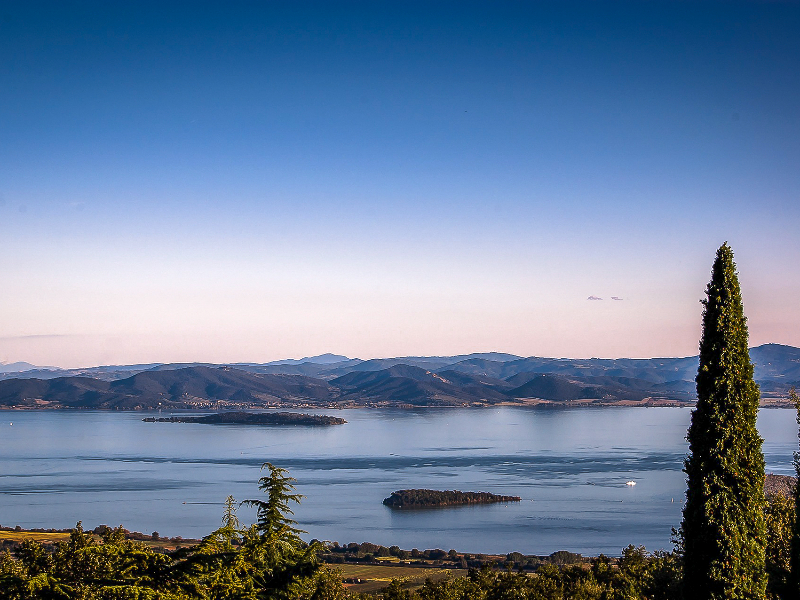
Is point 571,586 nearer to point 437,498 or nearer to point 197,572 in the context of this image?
point 197,572

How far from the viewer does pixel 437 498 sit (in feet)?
210

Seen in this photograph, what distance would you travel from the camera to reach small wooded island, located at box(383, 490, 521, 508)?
205 ft

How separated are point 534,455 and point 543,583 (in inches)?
3244

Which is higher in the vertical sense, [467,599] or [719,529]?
[719,529]

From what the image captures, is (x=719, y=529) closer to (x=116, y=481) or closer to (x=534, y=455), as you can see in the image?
(x=116, y=481)

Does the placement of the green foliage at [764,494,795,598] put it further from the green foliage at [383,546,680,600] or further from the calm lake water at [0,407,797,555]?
the calm lake water at [0,407,797,555]

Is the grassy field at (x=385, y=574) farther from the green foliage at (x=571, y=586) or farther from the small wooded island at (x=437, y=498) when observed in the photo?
the small wooded island at (x=437, y=498)

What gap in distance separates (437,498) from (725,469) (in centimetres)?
5705

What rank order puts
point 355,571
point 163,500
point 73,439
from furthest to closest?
point 73,439 → point 163,500 → point 355,571

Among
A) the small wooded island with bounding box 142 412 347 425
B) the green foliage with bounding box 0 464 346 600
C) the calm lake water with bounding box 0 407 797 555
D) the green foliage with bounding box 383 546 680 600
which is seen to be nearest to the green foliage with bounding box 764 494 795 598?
the green foliage with bounding box 383 546 680 600

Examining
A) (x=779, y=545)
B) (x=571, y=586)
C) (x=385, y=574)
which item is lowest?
(x=385, y=574)

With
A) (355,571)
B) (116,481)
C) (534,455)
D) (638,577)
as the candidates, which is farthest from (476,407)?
(638,577)

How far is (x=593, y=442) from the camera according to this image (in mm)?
108938

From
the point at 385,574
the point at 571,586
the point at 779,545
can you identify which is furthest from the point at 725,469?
the point at 385,574
